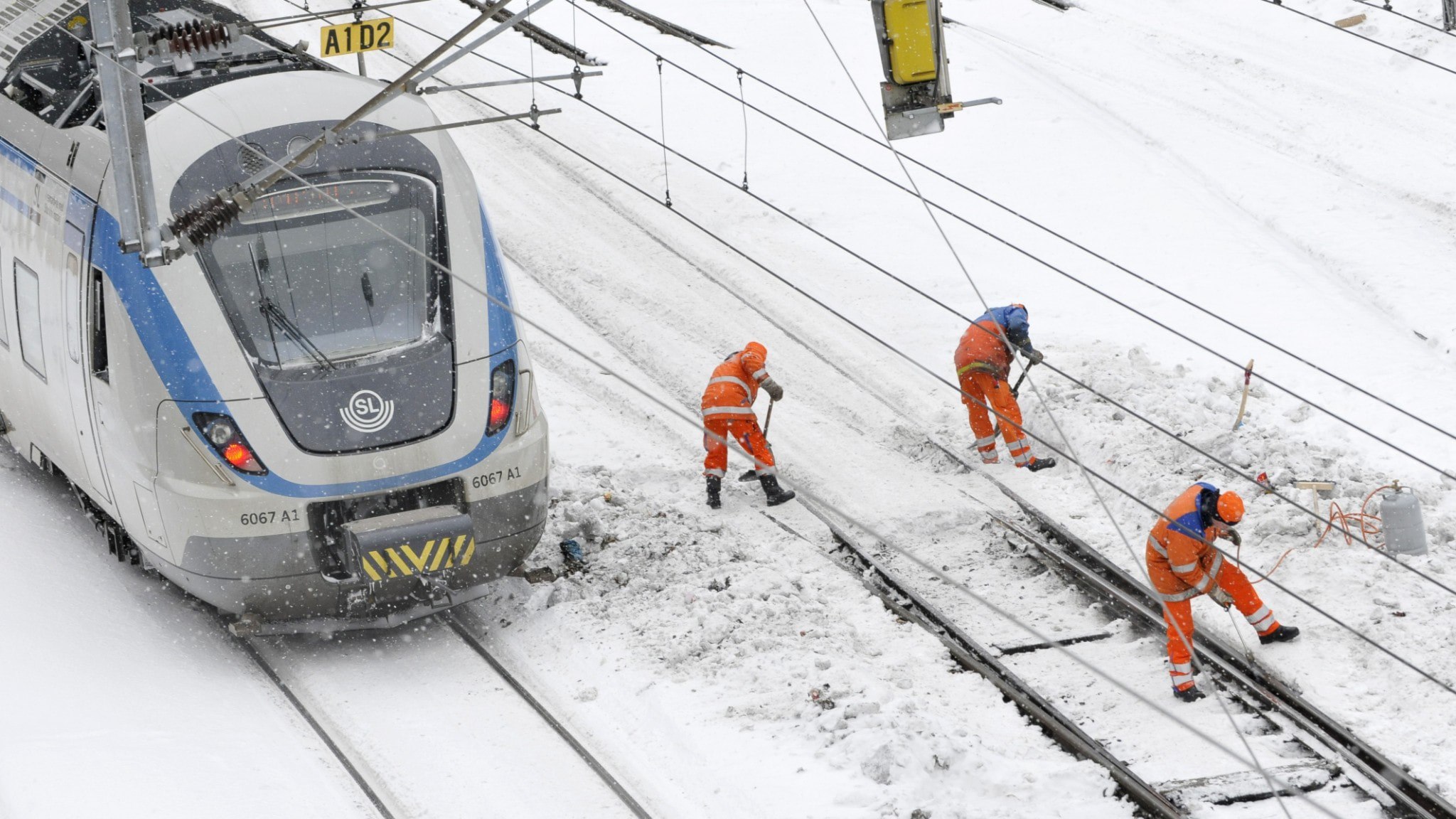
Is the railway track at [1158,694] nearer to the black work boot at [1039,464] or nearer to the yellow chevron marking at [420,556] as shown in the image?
the black work boot at [1039,464]

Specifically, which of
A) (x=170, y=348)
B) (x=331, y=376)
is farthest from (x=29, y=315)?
(x=331, y=376)

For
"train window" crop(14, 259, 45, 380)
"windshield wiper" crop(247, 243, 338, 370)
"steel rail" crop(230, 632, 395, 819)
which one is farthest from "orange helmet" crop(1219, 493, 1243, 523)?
"train window" crop(14, 259, 45, 380)

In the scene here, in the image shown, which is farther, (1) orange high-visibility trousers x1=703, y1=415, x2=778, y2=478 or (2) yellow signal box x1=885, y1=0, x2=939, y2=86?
(1) orange high-visibility trousers x1=703, y1=415, x2=778, y2=478

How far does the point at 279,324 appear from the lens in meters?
9.30

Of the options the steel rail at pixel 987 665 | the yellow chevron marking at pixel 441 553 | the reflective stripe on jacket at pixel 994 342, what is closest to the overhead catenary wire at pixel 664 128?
the reflective stripe on jacket at pixel 994 342

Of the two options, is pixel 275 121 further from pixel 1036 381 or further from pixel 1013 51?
pixel 1013 51

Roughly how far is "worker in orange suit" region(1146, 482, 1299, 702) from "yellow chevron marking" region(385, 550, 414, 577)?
4.41 metres

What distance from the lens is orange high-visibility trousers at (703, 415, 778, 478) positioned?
1215cm

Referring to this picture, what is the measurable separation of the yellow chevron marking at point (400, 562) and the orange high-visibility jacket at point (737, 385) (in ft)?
11.6

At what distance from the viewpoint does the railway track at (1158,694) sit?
28.1ft

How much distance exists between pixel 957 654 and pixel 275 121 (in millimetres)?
5308

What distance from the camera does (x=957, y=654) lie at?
32.8 ft

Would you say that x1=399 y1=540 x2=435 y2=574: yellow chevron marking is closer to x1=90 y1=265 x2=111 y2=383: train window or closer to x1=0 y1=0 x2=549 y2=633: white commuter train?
x1=0 y1=0 x2=549 y2=633: white commuter train

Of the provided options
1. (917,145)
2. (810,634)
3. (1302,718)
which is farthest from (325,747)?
(917,145)
